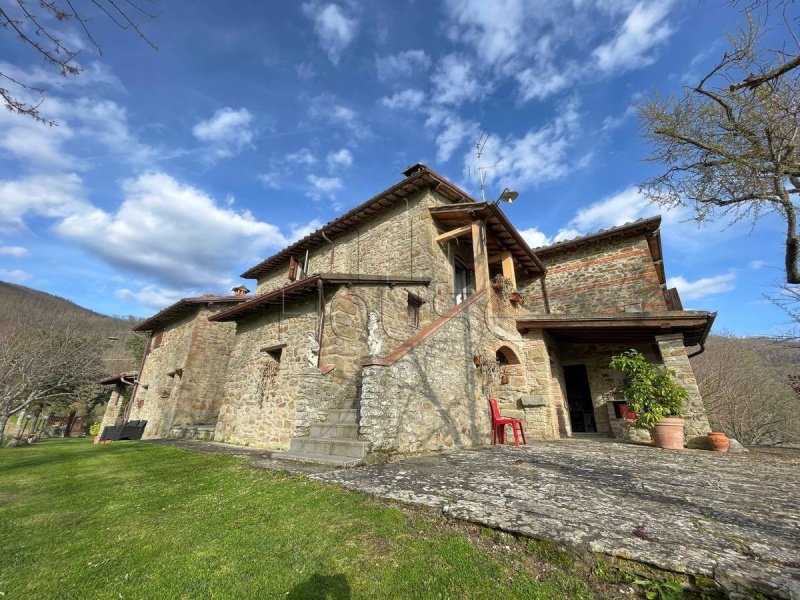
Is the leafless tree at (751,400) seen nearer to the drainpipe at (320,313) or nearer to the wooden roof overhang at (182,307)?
the drainpipe at (320,313)

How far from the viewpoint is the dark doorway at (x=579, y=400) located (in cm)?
1160

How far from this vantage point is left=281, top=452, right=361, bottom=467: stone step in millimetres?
4379

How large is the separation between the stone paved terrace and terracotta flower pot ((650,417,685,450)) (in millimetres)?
1640

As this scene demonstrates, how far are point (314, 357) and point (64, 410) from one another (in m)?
25.8

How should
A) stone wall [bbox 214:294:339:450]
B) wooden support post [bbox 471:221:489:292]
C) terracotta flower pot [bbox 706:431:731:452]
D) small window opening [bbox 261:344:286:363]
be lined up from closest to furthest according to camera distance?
1. stone wall [bbox 214:294:339:450]
2. terracotta flower pot [bbox 706:431:731:452]
3. small window opening [bbox 261:344:286:363]
4. wooden support post [bbox 471:221:489:292]

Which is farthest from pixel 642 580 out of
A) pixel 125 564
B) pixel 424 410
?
pixel 424 410

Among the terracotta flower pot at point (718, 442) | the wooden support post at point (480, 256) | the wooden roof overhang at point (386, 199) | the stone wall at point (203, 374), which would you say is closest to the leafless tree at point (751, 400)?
the terracotta flower pot at point (718, 442)

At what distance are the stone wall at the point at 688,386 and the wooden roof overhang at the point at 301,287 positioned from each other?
612 cm

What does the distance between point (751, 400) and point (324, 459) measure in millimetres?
22030

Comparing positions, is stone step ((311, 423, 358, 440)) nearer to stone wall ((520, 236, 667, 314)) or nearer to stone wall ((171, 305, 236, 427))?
stone wall ((171, 305, 236, 427))

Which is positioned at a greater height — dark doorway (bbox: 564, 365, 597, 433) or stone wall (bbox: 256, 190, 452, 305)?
stone wall (bbox: 256, 190, 452, 305)

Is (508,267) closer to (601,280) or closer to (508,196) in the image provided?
(508,196)

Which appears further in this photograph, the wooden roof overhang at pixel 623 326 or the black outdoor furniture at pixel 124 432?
the black outdoor furniture at pixel 124 432

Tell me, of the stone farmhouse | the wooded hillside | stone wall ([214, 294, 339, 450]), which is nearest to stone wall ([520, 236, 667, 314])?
the stone farmhouse
